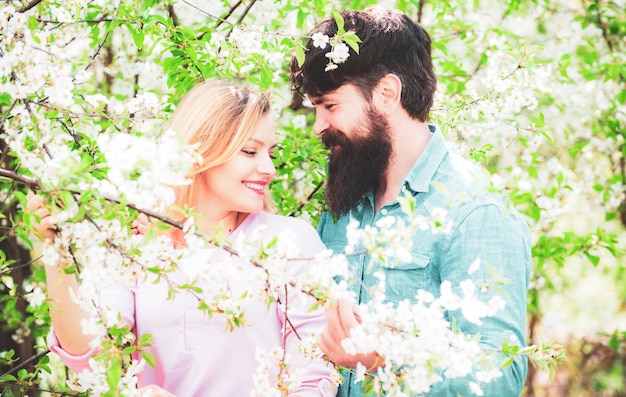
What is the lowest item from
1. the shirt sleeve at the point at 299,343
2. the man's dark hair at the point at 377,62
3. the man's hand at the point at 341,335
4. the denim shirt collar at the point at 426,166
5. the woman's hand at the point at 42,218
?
the shirt sleeve at the point at 299,343

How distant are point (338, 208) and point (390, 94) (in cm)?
46

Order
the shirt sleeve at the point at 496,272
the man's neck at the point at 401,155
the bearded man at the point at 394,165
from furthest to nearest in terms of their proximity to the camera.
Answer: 1. the man's neck at the point at 401,155
2. the bearded man at the point at 394,165
3. the shirt sleeve at the point at 496,272

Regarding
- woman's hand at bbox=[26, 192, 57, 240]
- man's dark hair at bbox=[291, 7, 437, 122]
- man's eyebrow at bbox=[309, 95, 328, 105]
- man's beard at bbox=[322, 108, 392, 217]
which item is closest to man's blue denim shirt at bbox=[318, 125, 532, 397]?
man's beard at bbox=[322, 108, 392, 217]

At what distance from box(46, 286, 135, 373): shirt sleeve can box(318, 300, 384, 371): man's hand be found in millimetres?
714

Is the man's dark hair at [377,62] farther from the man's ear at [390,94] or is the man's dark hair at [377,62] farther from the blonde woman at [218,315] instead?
the blonde woman at [218,315]

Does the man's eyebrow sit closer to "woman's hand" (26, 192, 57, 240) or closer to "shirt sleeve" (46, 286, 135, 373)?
"shirt sleeve" (46, 286, 135, 373)

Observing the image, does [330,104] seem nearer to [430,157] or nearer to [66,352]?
[430,157]

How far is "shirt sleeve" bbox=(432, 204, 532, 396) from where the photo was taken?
83.6 inches

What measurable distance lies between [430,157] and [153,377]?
1.20 m

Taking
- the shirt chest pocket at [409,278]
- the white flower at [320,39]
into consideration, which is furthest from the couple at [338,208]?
the white flower at [320,39]

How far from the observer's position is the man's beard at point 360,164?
267cm

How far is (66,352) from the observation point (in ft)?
7.50

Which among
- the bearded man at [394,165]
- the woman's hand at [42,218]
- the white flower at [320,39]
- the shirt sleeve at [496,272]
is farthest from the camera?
the white flower at [320,39]

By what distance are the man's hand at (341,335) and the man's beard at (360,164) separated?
830mm
